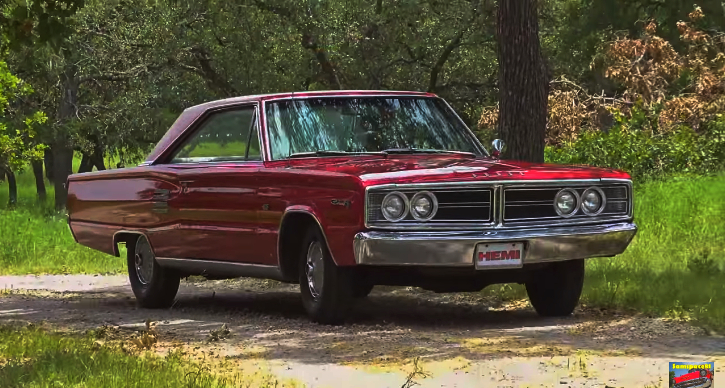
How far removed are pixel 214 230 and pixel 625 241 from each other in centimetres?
304

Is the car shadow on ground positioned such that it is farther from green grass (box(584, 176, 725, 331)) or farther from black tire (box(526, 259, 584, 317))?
green grass (box(584, 176, 725, 331))

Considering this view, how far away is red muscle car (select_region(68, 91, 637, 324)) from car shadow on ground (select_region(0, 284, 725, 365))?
1.02 feet

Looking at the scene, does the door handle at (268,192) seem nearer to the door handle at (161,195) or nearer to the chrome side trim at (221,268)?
the chrome side trim at (221,268)

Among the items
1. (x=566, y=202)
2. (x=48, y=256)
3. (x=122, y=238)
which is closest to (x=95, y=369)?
(x=566, y=202)

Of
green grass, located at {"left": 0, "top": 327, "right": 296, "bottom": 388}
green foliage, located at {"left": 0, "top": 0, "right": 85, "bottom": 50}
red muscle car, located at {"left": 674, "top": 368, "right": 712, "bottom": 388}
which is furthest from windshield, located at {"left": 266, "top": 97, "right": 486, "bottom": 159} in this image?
red muscle car, located at {"left": 674, "top": 368, "right": 712, "bottom": 388}

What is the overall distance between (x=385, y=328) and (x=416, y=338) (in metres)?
0.72

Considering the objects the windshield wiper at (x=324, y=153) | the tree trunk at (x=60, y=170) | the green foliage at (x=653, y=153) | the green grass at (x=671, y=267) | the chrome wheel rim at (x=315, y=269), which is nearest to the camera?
the chrome wheel rim at (x=315, y=269)

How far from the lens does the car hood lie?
27.7ft

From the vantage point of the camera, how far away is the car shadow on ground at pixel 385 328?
24.9ft

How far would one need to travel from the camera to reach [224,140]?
1054cm

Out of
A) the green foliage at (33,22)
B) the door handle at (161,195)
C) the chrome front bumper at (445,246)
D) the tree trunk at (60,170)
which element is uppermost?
the green foliage at (33,22)

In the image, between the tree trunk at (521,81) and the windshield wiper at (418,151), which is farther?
the tree trunk at (521,81)

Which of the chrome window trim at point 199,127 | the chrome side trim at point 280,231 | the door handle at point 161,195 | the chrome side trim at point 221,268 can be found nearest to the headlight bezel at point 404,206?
the chrome side trim at point 280,231

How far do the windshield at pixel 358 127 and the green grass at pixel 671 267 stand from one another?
1568 millimetres
